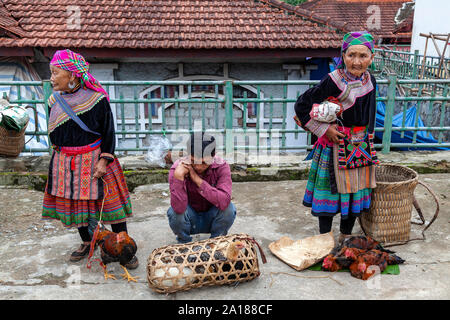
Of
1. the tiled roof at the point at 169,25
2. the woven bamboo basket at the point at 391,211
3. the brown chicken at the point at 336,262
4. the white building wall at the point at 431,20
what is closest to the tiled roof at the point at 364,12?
the white building wall at the point at 431,20

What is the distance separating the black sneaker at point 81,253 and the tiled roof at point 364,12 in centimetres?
2000

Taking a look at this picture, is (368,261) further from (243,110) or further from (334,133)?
(243,110)

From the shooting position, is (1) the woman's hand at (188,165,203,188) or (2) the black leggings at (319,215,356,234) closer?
(1) the woman's hand at (188,165,203,188)

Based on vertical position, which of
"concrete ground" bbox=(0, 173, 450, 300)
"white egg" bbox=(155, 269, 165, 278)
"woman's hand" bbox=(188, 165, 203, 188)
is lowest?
"concrete ground" bbox=(0, 173, 450, 300)

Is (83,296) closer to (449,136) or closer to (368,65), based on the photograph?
(368,65)

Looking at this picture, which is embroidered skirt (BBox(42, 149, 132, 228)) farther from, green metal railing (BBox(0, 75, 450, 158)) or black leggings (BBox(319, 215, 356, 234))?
green metal railing (BBox(0, 75, 450, 158))

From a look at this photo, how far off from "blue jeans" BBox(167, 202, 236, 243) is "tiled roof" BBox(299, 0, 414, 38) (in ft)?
64.1

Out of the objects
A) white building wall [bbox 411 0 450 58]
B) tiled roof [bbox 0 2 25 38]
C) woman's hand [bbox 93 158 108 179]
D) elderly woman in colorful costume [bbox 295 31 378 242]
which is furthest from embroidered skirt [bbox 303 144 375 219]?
white building wall [bbox 411 0 450 58]

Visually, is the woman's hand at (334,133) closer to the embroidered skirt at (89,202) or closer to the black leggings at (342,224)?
the black leggings at (342,224)

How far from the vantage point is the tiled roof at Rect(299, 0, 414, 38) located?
850 inches

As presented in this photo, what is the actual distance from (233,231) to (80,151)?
5.19 feet

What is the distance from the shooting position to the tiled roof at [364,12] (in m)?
21.6

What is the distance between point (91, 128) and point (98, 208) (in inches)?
25.0

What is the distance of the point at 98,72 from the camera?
8.42 meters
